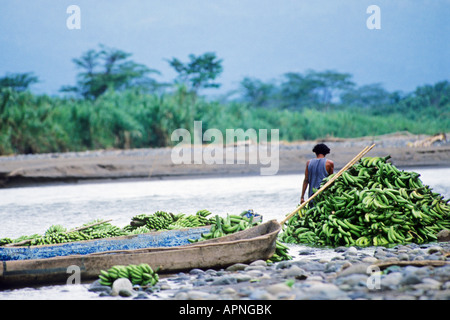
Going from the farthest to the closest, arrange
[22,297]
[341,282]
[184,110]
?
[184,110], [22,297], [341,282]

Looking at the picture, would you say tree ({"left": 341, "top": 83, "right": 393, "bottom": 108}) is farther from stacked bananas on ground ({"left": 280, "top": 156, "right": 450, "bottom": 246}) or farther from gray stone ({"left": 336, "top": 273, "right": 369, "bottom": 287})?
gray stone ({"left": 336, "top": 273, "right": 369, "bottom": 287})

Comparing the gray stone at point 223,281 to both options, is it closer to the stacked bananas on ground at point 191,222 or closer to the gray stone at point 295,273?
the gray stone at point 295,273

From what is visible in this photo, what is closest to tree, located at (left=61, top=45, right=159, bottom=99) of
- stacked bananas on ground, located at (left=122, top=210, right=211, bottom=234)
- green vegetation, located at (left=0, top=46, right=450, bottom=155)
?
green vegetation, located at (left=0, top=46, right=450, bottom=155)

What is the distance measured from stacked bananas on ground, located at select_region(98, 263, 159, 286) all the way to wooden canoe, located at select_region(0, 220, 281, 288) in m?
0.11

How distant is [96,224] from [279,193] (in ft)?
19.4

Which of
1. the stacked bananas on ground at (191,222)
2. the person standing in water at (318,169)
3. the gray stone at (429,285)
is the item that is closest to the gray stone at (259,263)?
the gray stone at (429,285)

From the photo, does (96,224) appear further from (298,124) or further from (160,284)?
(298,124)

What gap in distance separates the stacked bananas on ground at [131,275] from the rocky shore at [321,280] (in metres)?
0.07

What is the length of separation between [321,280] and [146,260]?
150 centimetres

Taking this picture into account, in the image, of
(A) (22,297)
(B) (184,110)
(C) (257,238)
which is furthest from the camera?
(B) (184,110)

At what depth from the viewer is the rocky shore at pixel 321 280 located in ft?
13.8
